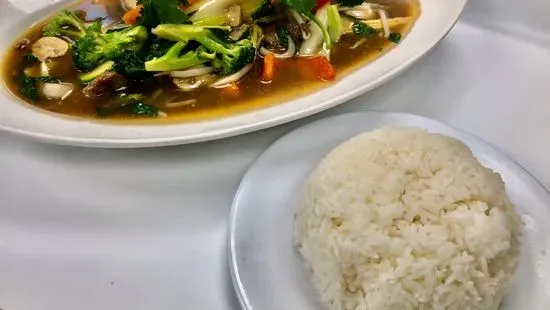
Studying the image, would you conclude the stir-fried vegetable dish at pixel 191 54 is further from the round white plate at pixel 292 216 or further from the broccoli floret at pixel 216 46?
the round white plate at pixel 292 216

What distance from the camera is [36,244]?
67.3 inches

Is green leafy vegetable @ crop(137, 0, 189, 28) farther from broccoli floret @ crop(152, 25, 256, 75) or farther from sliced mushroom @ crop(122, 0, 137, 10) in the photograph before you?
sliced mushroom @ crop(122, 0, 137, 10)

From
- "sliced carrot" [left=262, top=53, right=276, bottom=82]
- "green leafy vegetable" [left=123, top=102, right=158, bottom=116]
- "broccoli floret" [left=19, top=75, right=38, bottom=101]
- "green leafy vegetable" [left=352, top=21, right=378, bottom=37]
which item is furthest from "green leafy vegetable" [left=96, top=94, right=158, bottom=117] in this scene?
"green leafy vegetable" [left=352, top=21, right=378, bottom=37]

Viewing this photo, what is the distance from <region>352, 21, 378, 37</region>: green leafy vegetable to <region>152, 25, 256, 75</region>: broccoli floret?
505 mm

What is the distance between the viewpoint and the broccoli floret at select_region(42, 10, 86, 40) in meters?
2.48

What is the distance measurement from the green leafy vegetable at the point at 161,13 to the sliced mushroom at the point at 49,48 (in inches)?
14.6

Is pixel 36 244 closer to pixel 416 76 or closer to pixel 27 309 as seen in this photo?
pixel 27 309

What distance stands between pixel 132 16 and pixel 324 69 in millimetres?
881

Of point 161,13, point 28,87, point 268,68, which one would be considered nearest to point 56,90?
point 28,87

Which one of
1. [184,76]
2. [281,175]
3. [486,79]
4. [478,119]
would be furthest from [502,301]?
[184,76]

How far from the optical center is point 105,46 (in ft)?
7.44

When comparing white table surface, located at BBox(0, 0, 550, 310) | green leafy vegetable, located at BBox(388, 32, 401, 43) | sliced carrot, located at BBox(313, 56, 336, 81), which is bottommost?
white table surface, located at BBox(0, 0, 550, 310)

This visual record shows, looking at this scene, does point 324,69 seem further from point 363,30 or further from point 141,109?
point 141,109

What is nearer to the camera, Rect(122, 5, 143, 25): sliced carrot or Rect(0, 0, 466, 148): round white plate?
Rect(0, 0, 466, 148): round white plate
